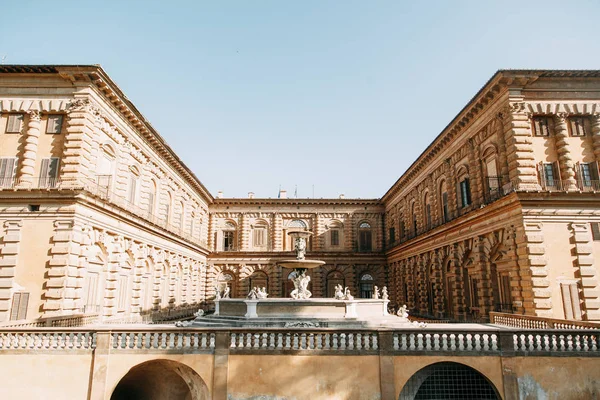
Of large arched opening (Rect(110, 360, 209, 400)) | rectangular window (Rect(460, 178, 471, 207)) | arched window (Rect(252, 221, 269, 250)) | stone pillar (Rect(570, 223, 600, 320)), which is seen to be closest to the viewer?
large arched opening (Rect(110, 360, 209, 400))

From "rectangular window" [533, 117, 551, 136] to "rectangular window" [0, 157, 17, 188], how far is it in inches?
944

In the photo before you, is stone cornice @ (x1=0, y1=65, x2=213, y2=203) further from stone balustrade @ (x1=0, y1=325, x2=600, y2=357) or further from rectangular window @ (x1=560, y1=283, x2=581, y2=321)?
rectangular window @ (x1=560, y1=283, x2=581, y2=321)

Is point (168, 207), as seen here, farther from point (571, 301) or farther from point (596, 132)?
point (596, 132)

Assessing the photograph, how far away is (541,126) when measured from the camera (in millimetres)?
19000

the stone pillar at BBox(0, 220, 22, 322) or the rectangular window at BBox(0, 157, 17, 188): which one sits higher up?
the rectangular window at BBox(0, 157, 17, 188)

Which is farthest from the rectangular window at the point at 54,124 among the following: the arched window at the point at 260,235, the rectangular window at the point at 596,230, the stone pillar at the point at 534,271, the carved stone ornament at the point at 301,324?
the arched window at the point at 260,235

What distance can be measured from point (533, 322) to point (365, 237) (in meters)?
28.4

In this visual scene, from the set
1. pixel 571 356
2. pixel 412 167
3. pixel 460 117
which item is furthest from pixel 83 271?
pixel 412 167

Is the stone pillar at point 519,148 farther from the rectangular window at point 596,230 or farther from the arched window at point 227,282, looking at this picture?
the arched window at point 227,282

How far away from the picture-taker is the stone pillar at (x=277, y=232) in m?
42.0

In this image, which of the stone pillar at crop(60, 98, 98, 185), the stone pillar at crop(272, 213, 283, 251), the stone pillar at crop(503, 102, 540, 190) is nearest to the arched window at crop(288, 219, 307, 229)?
the stone pillar at crop(272, 213, 283, 251)

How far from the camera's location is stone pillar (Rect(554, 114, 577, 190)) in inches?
707

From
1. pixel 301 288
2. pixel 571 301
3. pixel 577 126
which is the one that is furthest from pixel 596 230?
pixel 301 288

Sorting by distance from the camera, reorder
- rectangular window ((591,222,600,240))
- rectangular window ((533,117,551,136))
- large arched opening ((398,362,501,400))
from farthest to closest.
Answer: rectangular window ((533,117,551,136)) < rectangular window ((591,222,600,240)) < large arched opening ((398,362,501,400))
